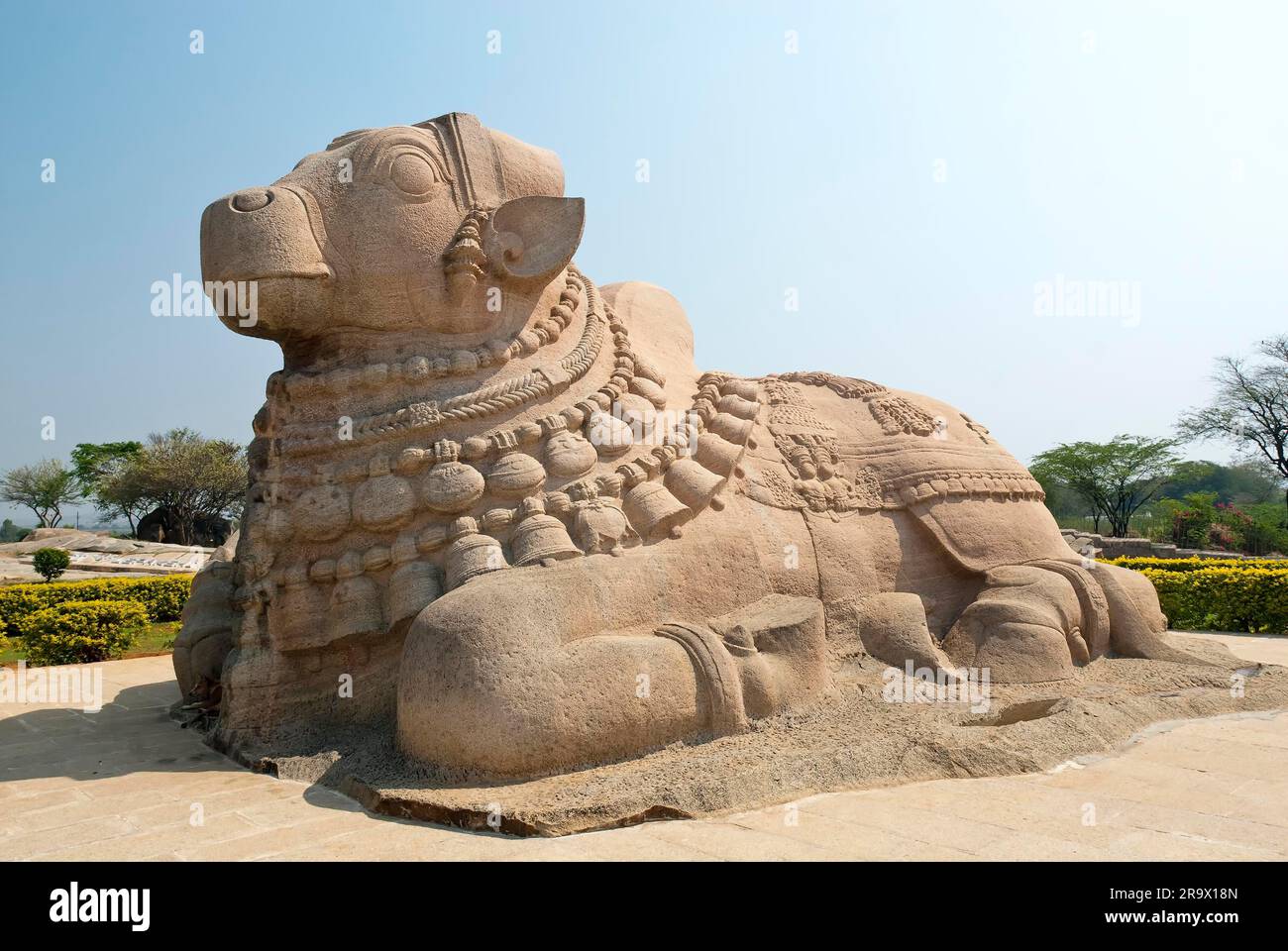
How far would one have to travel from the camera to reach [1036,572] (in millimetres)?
4914

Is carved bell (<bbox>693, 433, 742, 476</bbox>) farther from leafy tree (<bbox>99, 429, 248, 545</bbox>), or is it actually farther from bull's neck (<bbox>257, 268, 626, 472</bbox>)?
leafy tree (<bbox>99, 429, 248, 545</bbox>)

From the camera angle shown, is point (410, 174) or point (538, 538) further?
point (410, 174)

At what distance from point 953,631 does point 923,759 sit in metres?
1.42

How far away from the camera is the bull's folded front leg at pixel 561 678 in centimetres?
323

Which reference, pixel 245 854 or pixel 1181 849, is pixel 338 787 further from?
pixel 1181 849

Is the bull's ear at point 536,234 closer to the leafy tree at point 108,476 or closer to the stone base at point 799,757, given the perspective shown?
the stone base at point 799,757

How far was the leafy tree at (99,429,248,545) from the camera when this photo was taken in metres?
32.1

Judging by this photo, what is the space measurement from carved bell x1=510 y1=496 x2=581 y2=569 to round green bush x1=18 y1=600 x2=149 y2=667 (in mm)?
6479

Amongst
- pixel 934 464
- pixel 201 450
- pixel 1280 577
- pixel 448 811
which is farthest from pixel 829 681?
pixel 201 450

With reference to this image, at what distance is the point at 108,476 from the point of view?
35.4 meters

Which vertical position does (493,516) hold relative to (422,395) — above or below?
below

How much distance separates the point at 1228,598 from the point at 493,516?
8.43 meters

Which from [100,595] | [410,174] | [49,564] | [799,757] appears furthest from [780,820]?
[49,564]

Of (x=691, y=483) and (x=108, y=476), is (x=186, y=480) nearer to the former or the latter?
(x=108, y=476)
